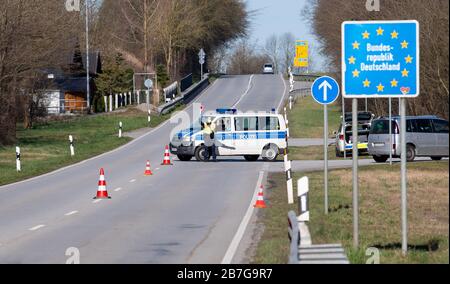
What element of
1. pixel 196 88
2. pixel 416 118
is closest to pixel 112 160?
pixel 416 118

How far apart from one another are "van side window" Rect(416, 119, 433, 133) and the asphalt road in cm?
585

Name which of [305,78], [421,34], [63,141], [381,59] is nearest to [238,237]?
[381,59]

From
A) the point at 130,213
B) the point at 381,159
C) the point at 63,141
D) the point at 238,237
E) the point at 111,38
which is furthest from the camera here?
the point at 111,38

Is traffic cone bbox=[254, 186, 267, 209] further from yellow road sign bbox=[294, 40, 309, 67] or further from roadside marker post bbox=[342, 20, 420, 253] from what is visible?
yellow road sign bbox=[294, 40, 309, 67]

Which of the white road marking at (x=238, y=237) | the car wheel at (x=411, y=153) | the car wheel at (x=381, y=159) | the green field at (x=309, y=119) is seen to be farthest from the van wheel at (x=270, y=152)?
the green field at (x=309, y=119)

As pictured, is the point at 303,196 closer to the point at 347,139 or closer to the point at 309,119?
the point at 347,139

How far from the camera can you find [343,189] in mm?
26922

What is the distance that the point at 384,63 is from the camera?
14.9 meters

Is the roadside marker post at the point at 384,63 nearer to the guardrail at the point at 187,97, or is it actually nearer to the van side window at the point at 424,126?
the van side window at the point at 424,126

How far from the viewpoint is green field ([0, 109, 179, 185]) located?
38.1m

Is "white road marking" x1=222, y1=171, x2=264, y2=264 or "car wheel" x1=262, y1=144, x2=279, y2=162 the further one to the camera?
"car wheel" x1=262, y1=144, x2=279, y2=162

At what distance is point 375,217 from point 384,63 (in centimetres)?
590

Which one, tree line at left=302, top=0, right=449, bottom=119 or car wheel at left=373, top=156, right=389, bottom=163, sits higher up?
tree line at left=302, top=0, right=449, bottom=119

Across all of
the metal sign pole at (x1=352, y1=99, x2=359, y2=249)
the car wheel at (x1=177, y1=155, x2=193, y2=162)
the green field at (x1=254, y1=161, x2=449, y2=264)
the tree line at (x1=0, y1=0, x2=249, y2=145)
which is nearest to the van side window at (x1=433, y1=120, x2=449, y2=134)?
the green field at (x1=254, y1=161, x2=449, y2=264)
